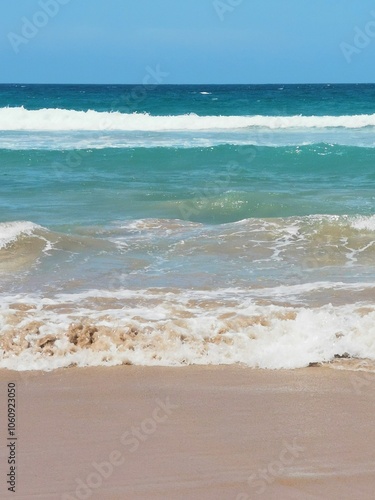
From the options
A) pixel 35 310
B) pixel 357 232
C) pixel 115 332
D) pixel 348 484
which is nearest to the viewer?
pixel 348 484

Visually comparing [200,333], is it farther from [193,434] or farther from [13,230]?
[13,230]

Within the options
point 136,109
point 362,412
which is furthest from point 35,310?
point 136,109

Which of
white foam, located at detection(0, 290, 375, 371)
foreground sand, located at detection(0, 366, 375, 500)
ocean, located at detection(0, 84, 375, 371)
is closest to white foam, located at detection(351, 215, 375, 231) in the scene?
ocean, located at detection(0, 84, 375, 371)

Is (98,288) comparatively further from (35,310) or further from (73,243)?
(73,243)

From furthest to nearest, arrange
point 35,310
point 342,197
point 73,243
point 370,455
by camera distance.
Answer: point 342,197 < point 73,243 < point 35,310 < point 370,455

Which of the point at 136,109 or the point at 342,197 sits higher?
the point at 136,109

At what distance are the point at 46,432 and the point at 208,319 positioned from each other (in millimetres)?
2158

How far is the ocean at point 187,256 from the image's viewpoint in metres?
5.59

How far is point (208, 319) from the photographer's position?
19.7ft

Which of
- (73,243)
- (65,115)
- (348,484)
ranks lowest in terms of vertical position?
(348,484)

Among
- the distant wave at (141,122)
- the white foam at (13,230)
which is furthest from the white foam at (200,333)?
the distant wave at (141,122)

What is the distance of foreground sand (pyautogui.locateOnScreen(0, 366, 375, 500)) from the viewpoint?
11.8ft

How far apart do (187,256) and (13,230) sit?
2377mm

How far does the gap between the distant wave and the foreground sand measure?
23.1 m
